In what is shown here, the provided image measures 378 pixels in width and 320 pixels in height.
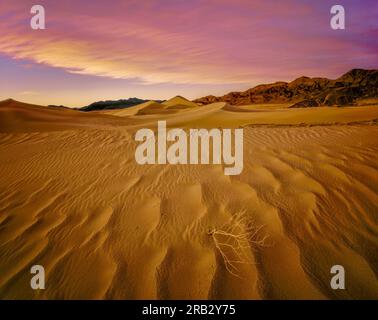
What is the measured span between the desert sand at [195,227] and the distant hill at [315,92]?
Answer: 1836cm

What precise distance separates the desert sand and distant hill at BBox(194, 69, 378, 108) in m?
18.4

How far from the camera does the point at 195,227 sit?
2846 millimetres

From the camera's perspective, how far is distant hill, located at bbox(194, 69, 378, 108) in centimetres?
2066

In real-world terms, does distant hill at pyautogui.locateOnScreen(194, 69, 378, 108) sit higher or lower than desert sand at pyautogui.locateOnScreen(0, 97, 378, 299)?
Answer: higher

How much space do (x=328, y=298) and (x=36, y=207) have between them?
11.1 ft

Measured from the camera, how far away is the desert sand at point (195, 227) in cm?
216

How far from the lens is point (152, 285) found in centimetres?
215

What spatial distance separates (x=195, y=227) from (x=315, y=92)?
38446 millimetres

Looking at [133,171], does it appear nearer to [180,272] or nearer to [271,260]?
[180,272]

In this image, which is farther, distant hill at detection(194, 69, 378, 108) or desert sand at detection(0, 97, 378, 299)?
distant hill at detection(194, 69, 378, 108)

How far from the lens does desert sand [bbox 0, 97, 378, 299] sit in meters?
2.16
